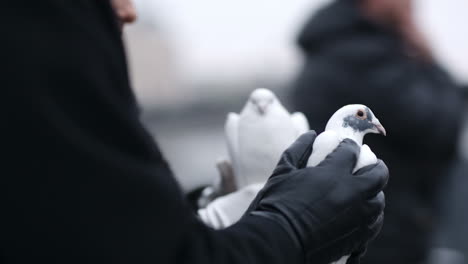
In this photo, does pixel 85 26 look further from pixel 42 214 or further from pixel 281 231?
pixel 281 231

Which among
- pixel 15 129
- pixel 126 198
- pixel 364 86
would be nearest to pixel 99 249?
pixel 126 198

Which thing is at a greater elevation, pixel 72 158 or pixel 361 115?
pixel 72 158

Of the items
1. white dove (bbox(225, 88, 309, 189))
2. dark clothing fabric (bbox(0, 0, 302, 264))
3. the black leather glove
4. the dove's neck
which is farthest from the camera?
white dove (bbox(225, 88, 309, 189))

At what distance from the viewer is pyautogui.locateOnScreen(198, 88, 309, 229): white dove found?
3.98ft

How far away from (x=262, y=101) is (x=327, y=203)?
378 millimetres

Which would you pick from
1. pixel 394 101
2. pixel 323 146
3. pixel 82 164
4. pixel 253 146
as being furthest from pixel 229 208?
pixel 394 101

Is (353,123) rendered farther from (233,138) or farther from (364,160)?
(233,138)

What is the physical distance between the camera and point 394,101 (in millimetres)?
2262

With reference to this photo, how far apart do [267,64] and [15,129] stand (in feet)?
30.7

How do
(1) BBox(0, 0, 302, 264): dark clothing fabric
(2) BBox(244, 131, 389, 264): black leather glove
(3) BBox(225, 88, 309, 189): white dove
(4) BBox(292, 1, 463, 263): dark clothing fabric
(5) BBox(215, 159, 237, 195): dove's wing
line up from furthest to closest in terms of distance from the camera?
(4) BBox(292, 1, 463, 263): dark clothing fabric
(5) BBox(215, 159, 237, 195): dove's wing
(3) BBox(225, 88, 309, 189): white dove
(2) BBox(244, 131, 389, 264): black leather glove
(1) BBox(0, 0, 302, 264): dark clothing fabric

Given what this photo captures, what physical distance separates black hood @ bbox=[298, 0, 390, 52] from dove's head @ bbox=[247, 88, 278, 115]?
4.28ft

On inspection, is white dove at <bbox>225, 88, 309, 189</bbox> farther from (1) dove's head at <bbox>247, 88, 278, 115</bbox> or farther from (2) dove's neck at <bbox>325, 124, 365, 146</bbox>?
(2) dove's neck at <bbox>325, 124, 365, 146</bbox>

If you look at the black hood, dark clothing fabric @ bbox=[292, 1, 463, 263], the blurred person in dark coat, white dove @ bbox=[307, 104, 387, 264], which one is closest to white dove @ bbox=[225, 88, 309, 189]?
white dove @ bbox=[307, 104, 387, 264]

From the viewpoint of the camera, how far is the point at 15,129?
2.56 ft
